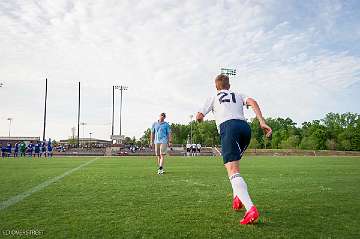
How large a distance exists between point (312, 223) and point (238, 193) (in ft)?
3.26

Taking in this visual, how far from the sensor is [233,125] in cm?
532

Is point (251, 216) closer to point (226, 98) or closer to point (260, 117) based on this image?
point (260, 117)

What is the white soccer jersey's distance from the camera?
5.46m

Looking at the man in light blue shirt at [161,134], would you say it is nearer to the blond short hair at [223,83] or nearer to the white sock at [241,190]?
the blond short hair at [223,83]

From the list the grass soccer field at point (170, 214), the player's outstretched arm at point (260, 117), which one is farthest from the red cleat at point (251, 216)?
the player's outstretched arm at point (260, 117)

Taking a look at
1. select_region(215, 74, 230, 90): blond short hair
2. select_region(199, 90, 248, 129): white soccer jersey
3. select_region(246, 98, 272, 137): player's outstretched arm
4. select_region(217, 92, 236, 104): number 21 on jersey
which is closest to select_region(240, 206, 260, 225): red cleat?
select_region(246, 98, 272, 137): player's outstretched arm

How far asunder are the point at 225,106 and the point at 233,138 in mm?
523

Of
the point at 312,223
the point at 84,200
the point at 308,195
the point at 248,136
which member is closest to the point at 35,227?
the point at 84,200

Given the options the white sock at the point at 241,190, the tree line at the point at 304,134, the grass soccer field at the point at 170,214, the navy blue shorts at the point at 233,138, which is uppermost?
the tree line at the point at 304,134

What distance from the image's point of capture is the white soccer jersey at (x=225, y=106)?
17.9ft

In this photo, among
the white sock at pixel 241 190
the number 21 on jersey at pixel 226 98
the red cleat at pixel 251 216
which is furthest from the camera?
the number 21 on jersey at pixel 226 98

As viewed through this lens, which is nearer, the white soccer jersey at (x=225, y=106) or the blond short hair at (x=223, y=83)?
the white soccer jersey at (x=225, y=106)

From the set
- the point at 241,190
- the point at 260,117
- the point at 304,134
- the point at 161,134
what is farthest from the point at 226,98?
the point at 304,134

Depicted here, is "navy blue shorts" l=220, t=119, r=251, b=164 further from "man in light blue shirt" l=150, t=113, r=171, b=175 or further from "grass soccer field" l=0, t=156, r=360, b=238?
"man in light blue shirt" l=150, t=113, r=171, b=175
